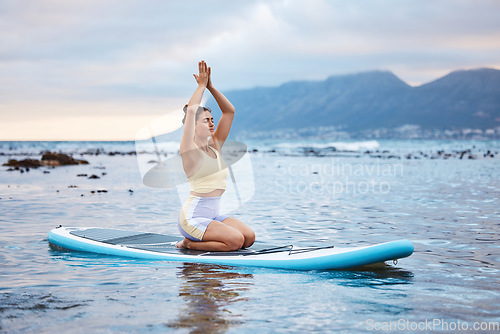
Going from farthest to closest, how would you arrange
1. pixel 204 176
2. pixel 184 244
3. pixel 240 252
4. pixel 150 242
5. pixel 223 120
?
pixel 150 242
pixel 184 244
pixel 223 120
pixel 240 252
pixel 204 176

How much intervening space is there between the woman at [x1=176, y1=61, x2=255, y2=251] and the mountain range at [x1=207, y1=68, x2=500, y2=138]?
364ft

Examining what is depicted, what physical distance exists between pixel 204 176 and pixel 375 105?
15265cm

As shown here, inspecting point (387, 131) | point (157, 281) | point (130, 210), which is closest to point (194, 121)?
point (157, 281)

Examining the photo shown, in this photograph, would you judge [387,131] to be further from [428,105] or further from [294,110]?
[294,110]

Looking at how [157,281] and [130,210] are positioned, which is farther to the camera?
[130,210]

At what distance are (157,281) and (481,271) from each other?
3698 millimetres

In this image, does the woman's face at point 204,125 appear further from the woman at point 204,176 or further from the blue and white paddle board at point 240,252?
the blue and white paddle board at point 240,252

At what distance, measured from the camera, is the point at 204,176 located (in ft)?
21.2

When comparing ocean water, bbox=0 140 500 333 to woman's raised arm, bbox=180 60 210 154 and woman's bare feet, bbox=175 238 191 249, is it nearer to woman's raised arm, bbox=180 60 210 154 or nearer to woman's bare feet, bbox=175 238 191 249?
woman's bare feet, bbox=175 238 191 249

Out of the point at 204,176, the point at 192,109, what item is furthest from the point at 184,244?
the point at 192,109

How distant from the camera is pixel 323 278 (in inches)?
230

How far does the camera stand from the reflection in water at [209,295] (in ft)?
14.0

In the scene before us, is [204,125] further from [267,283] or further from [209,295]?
[209,295]

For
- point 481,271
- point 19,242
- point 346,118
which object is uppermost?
point 346,118
